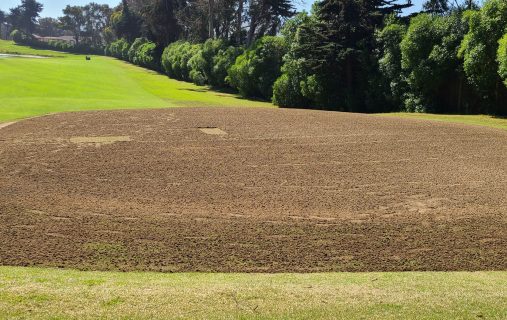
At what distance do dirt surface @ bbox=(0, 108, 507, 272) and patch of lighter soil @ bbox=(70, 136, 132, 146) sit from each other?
8 cm

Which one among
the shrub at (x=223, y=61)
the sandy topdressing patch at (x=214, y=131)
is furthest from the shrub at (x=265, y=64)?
the sandy topdressing patch at (x=214, y=131)

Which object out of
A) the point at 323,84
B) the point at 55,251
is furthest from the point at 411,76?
the point at 55,251

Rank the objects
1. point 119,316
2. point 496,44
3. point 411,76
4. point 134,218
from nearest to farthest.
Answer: point 119,316 < point 134,218 < point 496,44 < point 411,76

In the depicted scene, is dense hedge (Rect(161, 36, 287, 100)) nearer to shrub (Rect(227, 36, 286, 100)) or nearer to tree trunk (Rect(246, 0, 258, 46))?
shrub (Rect(227, 36, 286, 100))

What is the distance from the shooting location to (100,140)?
75.7 ft

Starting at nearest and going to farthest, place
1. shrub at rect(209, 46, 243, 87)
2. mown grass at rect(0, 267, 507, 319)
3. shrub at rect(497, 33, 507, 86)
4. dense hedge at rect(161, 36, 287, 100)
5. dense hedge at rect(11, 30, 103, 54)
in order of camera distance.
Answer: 1. mown grass at rect(0, 267, 507, 319)
2. shrub at rect(497, 33, 507, 86)
3. dense hedge at rect(161, 36, 287, 100)
4. shrub at rect(209, 46, 243, 87)
5. dense hedge at rect(11, 30, 103, 54)

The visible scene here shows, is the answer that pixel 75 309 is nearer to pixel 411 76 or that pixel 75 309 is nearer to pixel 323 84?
pixel 411 76

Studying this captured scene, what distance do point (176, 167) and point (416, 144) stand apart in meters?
9.89

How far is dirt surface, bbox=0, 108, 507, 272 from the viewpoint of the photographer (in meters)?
9.83

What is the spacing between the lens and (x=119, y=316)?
6203 mm

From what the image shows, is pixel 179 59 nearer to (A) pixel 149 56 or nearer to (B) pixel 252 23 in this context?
(B) pixel 252 23

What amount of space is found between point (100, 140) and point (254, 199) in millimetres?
11118

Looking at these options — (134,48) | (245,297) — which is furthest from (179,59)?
(245,297)

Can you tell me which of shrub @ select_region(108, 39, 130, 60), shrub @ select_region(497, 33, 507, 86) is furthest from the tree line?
shrub @ select_region(108, 39, 130, 60)
